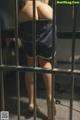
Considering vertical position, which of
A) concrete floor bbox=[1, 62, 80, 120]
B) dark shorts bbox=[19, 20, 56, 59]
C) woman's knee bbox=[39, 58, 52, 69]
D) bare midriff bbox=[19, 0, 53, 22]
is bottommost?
concrete floor bbox=[1, 62, 80, 120]

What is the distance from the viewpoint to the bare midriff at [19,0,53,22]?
2361 mm

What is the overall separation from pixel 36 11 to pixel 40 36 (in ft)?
0.63

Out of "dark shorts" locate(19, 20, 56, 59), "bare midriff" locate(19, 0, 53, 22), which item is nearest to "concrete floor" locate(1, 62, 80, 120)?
"dark shorts" locate(19, 20, 56, 59)

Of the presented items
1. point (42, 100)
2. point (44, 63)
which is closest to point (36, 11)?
point (44, 63)

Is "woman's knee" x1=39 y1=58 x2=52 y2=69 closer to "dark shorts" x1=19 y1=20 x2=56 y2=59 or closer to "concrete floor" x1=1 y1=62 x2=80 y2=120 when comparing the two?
"dark shorts" x1=19 y1=20 x2=56 y2=59

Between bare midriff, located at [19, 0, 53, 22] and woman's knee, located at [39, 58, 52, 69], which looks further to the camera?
woman's knee, located at [39, 58, 52, 69]

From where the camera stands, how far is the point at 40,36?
7.90 feet

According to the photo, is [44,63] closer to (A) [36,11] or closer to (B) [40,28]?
(B) [40,28]

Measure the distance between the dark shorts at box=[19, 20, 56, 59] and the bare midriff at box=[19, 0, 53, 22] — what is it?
0.04m

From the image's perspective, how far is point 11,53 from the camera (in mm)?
3410

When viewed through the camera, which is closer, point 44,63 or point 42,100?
point 44,63

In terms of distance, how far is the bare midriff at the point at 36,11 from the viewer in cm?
236

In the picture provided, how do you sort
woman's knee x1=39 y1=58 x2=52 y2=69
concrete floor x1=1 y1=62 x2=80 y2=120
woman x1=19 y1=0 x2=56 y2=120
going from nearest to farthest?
woman x1=19 y1=0 x2=56 y2=120
woman's knee x1=39 y1=58 x2=52 y2=69
concrete floor x1=1 y1=62 x2=80 y2=120

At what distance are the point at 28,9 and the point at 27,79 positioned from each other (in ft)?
2.01
